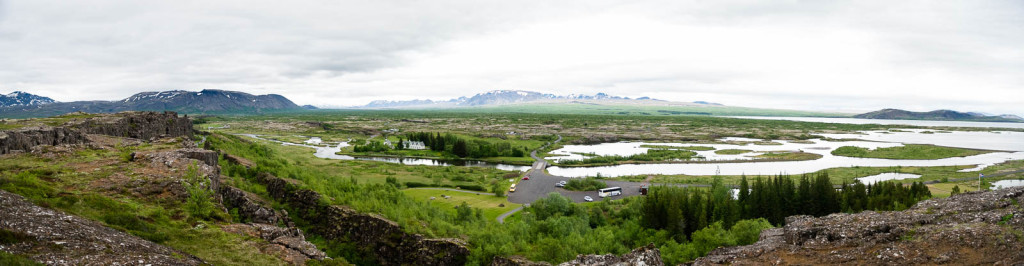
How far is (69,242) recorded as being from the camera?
14.7 metres

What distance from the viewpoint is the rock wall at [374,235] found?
108 feet

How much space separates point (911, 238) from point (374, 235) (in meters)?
31.2

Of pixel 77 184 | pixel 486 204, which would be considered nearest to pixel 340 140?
pixel 486 204

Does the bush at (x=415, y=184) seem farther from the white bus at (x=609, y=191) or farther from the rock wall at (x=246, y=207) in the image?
the rock wall at (x=246, y=207)

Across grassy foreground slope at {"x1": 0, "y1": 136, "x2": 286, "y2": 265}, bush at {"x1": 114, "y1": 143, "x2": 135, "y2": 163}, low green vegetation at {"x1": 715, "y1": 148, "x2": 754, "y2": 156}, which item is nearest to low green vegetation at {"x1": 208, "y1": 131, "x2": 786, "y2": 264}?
bush at {"x1": 114, "y1": 143, "x2": 135, "y2": 163}

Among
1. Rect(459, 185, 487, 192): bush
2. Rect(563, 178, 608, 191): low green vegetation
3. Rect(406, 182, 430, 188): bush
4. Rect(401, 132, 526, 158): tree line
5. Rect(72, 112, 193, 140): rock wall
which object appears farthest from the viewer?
Rect(401, 132, 526, 158): tree line

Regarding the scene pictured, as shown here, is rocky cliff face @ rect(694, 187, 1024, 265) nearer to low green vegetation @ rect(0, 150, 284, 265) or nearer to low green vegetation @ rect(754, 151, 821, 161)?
low green vegetation @ rect(0, 150, 284, 265)

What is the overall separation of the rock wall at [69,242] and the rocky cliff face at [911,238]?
23015 mm

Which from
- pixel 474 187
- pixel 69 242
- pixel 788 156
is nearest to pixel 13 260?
pixel 69 242

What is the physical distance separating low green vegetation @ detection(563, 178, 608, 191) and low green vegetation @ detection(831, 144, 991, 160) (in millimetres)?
93921

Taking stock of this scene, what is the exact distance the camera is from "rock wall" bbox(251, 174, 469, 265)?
3281 centimetres

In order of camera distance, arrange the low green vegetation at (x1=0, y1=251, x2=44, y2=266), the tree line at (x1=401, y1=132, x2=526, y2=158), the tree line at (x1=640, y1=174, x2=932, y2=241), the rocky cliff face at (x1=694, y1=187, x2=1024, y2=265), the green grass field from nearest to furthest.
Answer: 1. the low green vegetation at (x1=0, y1=251, x2=44, y2=266)
2. the rocky cliff face at (x1=694, y1=187, x2=1024, y2=265)
3. the tree line at (x1=640, y1=174, x2=932, y2=241)
4. the green grass field
5. the tree line at (x1=401, y1=132, x2=526, y2=158)

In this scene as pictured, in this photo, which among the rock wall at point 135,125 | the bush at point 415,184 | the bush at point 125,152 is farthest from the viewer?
the bush at point 415,184

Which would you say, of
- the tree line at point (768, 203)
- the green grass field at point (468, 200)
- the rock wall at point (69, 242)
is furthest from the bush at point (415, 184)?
the rock wall at point (69, 242)
